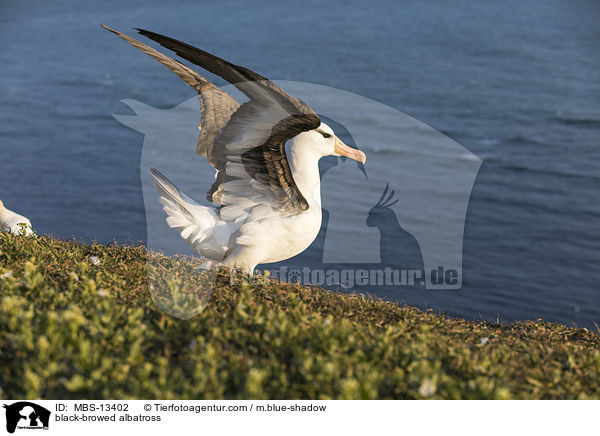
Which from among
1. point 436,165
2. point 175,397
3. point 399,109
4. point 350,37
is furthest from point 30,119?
point 175,397

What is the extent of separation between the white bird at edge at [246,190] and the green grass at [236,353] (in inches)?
47.7

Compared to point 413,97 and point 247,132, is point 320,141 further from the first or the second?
point 413,97

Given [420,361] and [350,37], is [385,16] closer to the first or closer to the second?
[350,37]

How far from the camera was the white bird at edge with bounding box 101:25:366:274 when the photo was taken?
265 inches

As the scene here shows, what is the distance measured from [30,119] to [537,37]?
35688 mm

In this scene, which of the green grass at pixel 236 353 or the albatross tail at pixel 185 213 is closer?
the green grass at pixel 236 353

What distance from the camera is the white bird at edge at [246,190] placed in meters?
6.74

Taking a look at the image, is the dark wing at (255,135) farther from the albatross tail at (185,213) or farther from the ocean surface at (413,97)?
the ocean surface at (413,97)

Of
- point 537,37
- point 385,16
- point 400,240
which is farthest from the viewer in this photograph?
point 385,16

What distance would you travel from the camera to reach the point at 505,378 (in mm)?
4758

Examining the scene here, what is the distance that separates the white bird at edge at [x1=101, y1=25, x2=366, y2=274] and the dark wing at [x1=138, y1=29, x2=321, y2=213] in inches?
0.5
